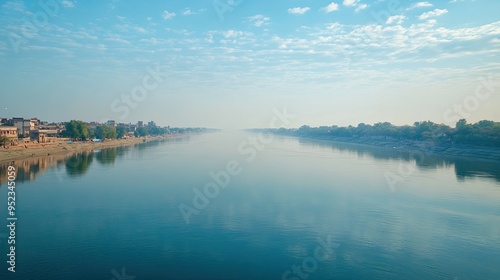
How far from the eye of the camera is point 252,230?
9.16 metres

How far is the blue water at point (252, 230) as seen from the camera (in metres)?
6.91

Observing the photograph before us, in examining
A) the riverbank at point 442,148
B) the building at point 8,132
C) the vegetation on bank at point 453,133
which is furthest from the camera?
the vegetation on bank at point 453,133

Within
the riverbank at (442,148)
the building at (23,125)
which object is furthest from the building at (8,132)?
the riverbank at (442,148)

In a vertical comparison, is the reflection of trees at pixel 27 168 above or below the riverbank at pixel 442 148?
below

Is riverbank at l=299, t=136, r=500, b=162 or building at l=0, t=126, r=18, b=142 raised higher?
building at l=0, t=126, r=18, b=142

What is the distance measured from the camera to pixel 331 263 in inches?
288

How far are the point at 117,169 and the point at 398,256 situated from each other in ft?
59.0

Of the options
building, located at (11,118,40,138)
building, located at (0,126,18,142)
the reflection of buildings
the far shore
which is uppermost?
building, located at (11,118,40,138)

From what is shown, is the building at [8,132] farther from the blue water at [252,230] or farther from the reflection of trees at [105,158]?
the blue water at [252,230]

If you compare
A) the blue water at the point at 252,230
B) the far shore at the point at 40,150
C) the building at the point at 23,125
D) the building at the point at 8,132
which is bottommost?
the blue water at the point at 252,230

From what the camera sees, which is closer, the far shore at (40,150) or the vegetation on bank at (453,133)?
the far shore at (40,150)

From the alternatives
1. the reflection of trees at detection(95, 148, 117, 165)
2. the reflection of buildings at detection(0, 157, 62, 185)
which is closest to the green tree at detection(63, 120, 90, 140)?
the reflection of trees at detection(95, 148, 117, 165)

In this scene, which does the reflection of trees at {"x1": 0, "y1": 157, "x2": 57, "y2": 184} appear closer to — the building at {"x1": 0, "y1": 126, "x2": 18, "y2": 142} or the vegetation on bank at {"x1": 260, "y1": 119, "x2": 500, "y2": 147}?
the building at {"x1": 0, "y1": 126, "x2": 18, "y2": 142}

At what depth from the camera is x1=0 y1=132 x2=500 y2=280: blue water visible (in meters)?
6.91
